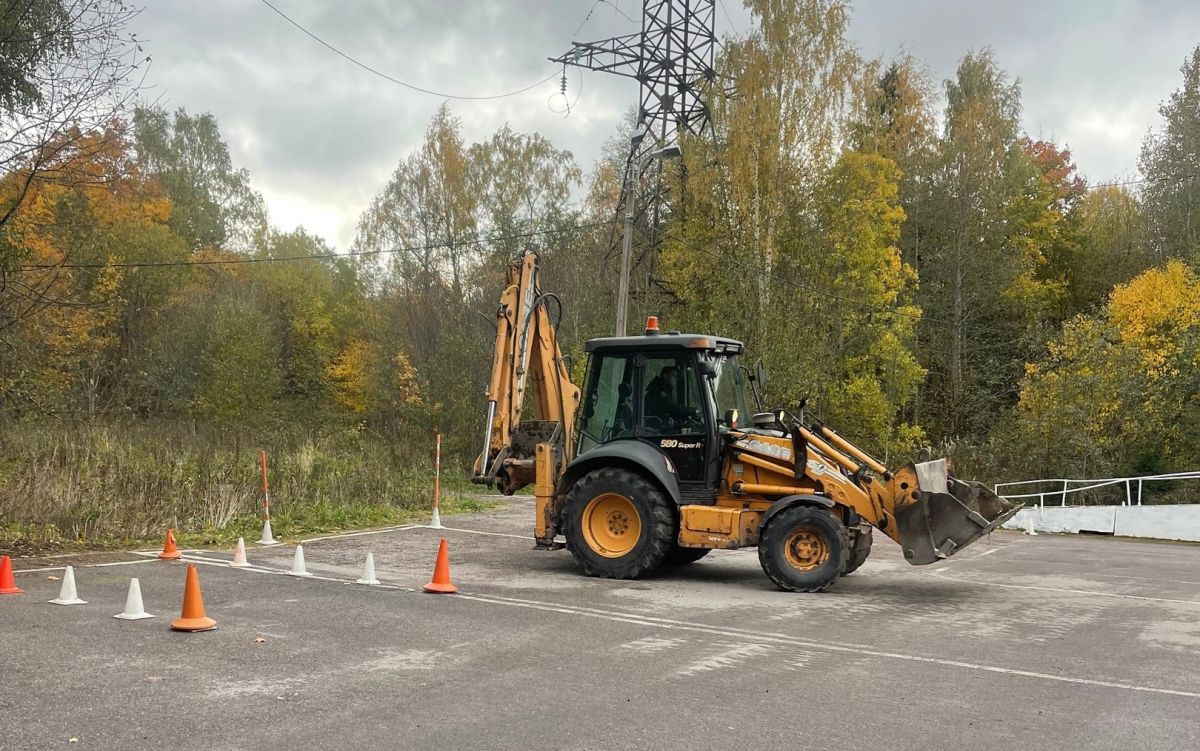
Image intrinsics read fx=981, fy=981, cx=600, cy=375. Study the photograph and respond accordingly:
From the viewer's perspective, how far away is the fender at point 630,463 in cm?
1065

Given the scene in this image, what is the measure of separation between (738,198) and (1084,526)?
13998mm

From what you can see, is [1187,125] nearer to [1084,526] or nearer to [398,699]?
[1084,526]

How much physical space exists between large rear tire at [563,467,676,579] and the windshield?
116cm

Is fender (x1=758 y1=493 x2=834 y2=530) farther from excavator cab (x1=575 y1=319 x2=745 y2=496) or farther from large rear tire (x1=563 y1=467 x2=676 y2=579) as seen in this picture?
large rear tire (x1=563 y1=467 x2=676 y2=579)

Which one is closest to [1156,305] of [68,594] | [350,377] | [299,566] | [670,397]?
[670,397]

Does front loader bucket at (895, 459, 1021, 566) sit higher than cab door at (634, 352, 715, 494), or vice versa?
cab door at (634, 352, 715, 494)

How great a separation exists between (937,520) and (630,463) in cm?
325

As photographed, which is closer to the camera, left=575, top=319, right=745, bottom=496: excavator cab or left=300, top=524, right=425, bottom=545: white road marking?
left=575, top=319, right=745, bottom=496: excavator cab

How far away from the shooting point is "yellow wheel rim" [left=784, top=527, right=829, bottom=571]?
32.9ft

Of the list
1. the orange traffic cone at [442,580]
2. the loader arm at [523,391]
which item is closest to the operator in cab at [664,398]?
the loader arm at [523,391]

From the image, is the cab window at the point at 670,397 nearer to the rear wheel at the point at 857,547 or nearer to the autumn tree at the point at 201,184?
the rear wheel at the point at 857,547

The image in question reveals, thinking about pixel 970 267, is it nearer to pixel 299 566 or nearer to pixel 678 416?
pixel 678 416

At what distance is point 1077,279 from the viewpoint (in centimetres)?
3975

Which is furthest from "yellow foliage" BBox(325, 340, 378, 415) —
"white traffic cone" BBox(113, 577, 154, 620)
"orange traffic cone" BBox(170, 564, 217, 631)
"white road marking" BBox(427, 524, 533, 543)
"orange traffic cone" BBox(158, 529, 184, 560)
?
"orange traffic cone" BBox(170, 564, 217, 631)
